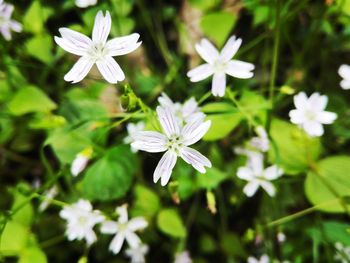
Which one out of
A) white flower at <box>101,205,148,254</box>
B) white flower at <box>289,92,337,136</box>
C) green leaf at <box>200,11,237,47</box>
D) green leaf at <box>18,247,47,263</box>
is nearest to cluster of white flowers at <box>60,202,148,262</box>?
white flower at <box>101,205,148,254</box>

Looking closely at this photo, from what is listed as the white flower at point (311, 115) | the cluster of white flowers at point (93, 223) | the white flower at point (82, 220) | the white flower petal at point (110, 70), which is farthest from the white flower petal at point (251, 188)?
the white flower petal at point (110, 70)

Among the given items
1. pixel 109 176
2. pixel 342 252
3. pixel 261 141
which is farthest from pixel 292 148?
pixel 109 176

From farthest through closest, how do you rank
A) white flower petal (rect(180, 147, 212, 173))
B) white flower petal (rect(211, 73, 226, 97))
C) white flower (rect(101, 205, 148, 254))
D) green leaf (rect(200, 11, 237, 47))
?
1. green leaf (rect(200, 11, 237, 47))
2. white flower (rect(101, 205, 148, 254))
3. white flower petal (rect(211, 73, 226, 97))
4. white flower petal (rect(180, 147, 212, 173))

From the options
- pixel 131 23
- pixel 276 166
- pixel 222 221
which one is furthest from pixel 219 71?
pixel 222 221

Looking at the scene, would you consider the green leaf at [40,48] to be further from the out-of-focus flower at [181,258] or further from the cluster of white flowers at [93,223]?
the out-of-focus flower at [181,258]

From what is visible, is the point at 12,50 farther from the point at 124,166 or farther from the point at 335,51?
the point at 335,51

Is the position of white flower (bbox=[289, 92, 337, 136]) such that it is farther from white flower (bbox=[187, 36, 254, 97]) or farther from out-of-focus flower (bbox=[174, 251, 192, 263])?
out-of-focus flower (bbox=[174, 251, 192, 263])

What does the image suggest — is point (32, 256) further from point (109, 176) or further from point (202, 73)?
point (202, 73)

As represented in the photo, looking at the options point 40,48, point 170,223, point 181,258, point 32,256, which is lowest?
point 181,258
